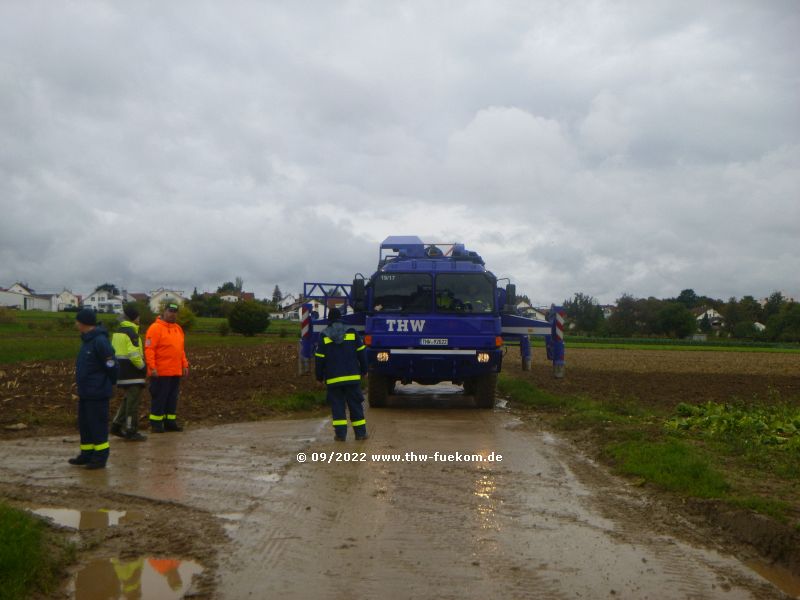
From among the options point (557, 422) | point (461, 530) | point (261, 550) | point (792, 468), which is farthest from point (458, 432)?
point (261, 550)

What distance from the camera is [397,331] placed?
44.3 ft

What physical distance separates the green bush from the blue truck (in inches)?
1792

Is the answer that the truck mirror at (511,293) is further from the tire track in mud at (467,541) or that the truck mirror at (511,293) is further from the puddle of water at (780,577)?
the puddle of water at (780,577)

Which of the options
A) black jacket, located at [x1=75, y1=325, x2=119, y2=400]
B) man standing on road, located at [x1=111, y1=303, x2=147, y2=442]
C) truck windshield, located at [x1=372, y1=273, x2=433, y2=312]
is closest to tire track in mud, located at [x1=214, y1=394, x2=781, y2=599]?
black jacket, located at [x1=75, y1=325, x2=119, y2=400]

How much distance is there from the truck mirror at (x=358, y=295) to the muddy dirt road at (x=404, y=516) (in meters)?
4.28

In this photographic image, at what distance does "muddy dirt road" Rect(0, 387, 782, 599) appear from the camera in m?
4.85

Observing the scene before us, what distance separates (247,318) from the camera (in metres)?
59.7

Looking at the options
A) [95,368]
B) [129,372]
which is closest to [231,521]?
[95,368]

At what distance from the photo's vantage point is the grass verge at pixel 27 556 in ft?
14.6

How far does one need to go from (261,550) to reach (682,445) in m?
5.95

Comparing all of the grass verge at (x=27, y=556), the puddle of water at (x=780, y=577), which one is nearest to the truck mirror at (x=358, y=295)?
the grass verge at (x=27, y=556)

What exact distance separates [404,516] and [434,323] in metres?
7.34

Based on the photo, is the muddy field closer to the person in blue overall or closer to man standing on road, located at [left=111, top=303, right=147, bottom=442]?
man standing on road, located at [left=111, top=303, right=147, bottom=442]

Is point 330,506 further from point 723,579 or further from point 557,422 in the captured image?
point 557,422
